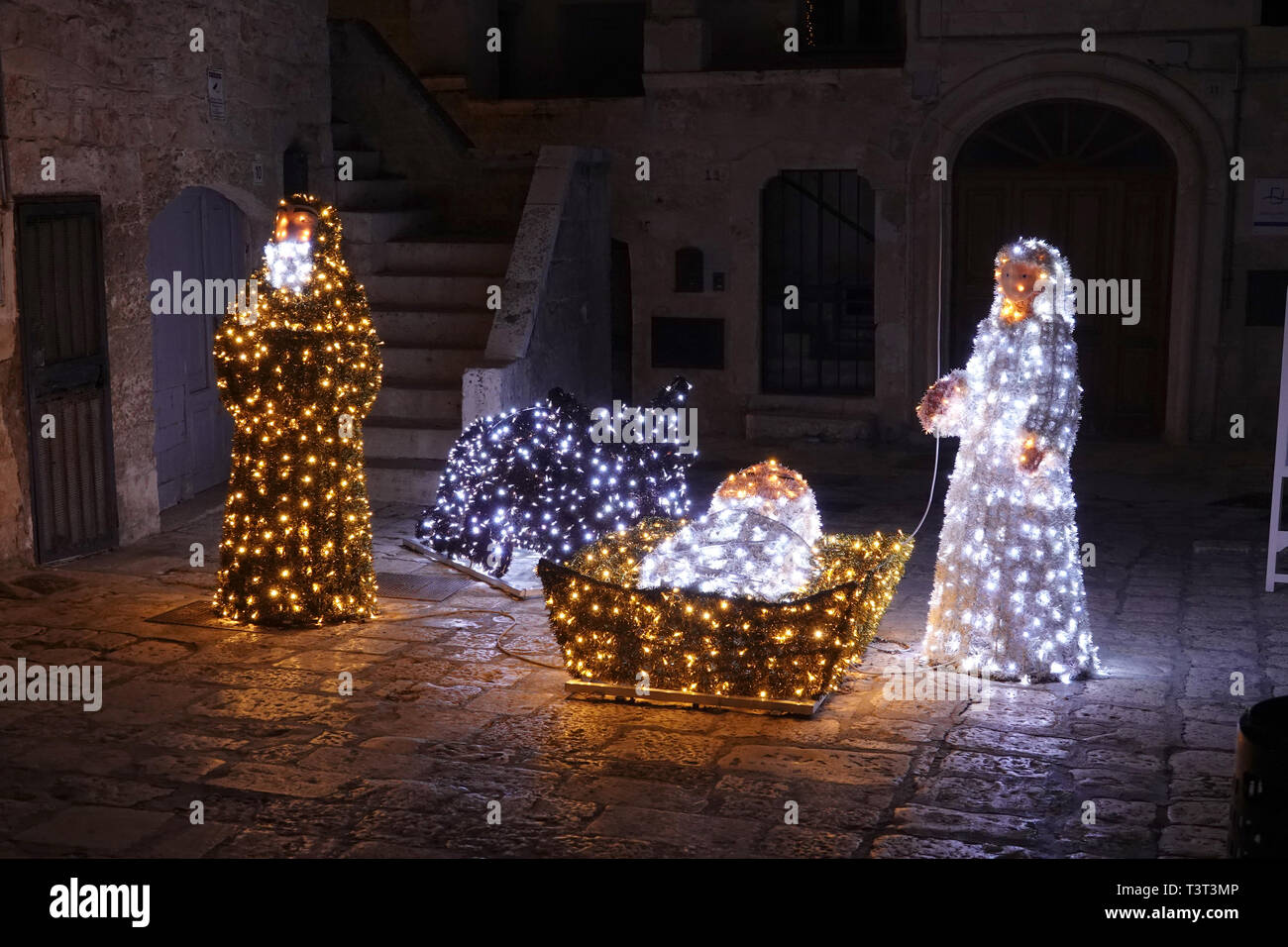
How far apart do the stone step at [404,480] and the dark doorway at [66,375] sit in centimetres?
225

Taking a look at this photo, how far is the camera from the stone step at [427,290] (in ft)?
44.0

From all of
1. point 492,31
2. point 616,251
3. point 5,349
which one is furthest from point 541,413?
point 492,31

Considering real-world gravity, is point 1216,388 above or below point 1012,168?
below

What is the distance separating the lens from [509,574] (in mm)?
10164

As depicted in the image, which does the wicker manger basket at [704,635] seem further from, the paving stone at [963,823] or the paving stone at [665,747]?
the paving stone at [963,823]

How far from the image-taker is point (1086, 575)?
396 inches

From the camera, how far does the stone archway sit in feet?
45.6

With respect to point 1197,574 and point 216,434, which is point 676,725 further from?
point 216,434

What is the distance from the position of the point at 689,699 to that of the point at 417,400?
19.6 ft

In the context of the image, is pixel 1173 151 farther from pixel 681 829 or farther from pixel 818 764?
pixel 681 829

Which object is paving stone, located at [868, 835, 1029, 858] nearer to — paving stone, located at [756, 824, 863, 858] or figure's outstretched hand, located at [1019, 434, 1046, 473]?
paving stone, located at [756, 824, 863, 858]

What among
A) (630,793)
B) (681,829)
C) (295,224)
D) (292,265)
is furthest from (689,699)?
(295,224)
